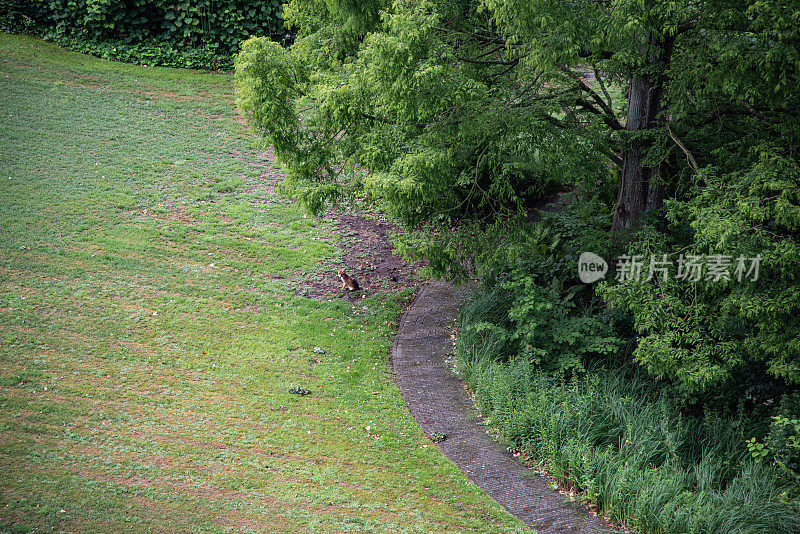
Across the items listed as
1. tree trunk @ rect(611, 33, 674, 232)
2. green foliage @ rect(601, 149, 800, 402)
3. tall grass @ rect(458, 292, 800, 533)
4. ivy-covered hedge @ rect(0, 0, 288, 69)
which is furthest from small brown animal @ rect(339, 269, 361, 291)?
ivy-covered hedge @ rect(0, 0, 288, 69)

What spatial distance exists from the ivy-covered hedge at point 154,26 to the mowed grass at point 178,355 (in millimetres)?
2745

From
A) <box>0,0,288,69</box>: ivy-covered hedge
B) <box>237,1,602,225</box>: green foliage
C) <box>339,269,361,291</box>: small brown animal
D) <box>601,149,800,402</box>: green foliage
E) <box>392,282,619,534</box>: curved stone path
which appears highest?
<box>0,0,288,69</box>: ivy-covered hedge

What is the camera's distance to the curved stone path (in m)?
5.96

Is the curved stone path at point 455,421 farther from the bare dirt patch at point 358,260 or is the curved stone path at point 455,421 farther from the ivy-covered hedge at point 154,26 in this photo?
the ivy-covered hedge at point 154,26

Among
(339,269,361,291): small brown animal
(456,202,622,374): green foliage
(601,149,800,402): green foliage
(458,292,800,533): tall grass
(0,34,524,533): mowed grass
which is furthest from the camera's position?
(339,269,361,291): small brown animal

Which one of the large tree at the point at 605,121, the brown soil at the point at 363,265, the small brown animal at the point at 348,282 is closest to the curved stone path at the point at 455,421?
the brown soil at the point at 363,265

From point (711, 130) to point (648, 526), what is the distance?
4.44 metres

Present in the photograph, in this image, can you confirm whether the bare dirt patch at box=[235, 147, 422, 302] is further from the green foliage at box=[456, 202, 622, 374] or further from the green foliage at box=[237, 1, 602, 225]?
the green foliage at box=[456, 202, 622, 374]

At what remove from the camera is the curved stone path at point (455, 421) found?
5.96 meters

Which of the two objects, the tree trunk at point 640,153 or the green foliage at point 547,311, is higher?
the tree trunk at point 640,153

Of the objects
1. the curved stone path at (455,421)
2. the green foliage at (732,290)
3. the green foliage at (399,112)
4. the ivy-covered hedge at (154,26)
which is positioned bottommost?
the curved stone path at (455,421)

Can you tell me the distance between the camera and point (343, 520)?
550cm

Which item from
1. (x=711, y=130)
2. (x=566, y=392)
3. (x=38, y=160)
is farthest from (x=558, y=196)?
(x=38, y=160)

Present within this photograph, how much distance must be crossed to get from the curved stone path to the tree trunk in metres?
2.78
